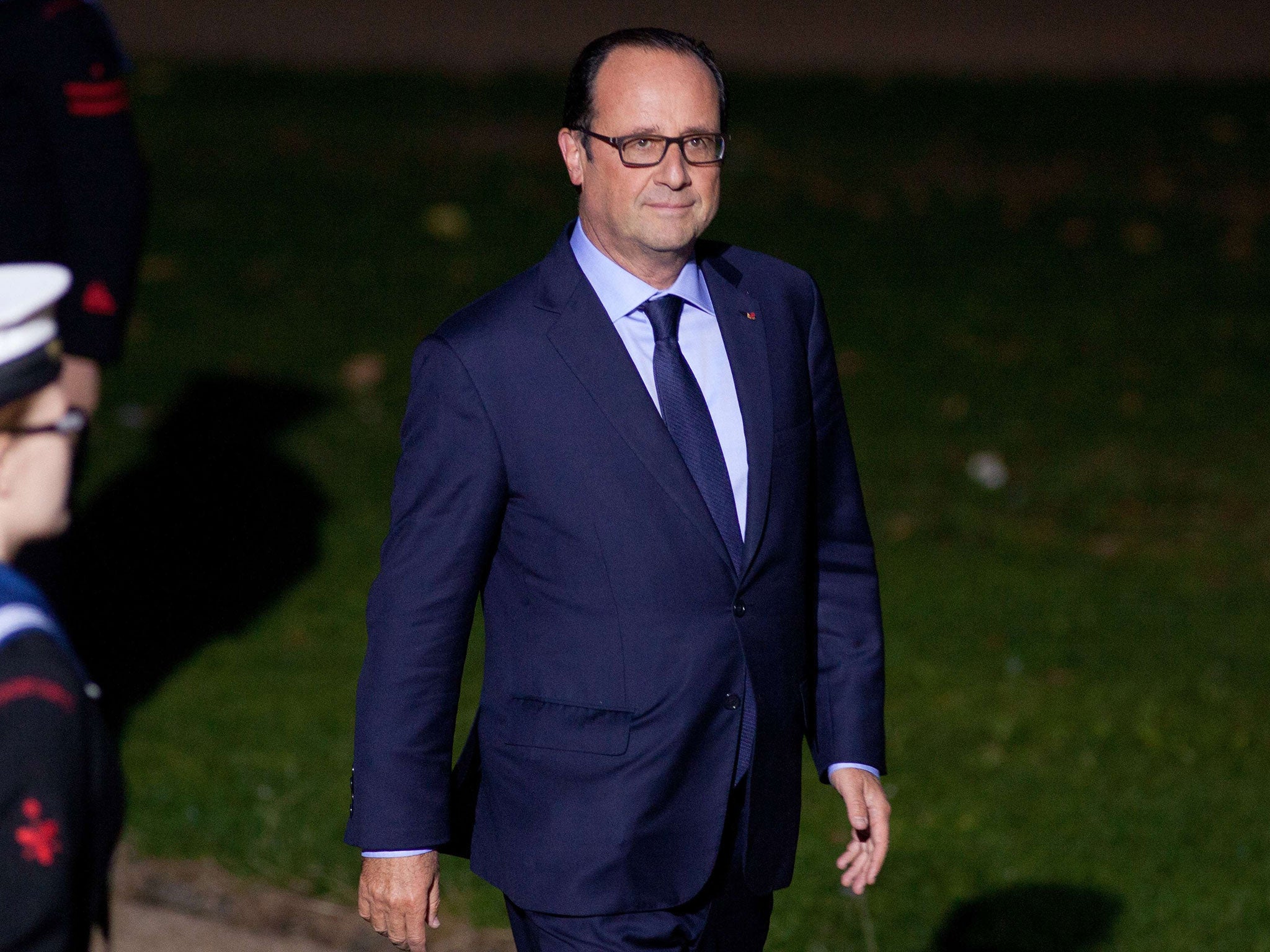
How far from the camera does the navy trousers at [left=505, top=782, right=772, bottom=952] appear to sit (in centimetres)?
323

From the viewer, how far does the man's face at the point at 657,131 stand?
3.12m

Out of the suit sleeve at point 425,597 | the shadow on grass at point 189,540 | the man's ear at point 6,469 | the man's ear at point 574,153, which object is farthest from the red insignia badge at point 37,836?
the shadow on grass at point 189,540

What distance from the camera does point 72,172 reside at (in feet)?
16.8

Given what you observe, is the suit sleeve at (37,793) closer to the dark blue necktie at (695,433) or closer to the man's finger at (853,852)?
the dark blue necktie at (695,433)

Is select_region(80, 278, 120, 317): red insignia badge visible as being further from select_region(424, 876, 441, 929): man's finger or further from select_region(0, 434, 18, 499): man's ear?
select_region(0, 434, 18, 499): man's ear

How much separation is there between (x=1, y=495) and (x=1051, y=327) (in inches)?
381

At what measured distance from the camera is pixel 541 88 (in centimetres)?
1748

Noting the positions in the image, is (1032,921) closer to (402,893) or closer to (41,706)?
(402,893)

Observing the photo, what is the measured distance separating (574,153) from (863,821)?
4.40 ft

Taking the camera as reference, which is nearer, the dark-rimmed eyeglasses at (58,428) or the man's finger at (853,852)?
the dark-rimmed eyeglasses at (58,428)

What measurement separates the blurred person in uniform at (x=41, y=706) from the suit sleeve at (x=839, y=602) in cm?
165

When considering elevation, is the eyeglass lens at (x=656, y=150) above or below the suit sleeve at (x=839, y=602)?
above

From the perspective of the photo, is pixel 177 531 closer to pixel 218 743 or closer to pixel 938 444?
pixel 218 743

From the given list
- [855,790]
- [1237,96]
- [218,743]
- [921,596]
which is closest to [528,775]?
[855,790]
